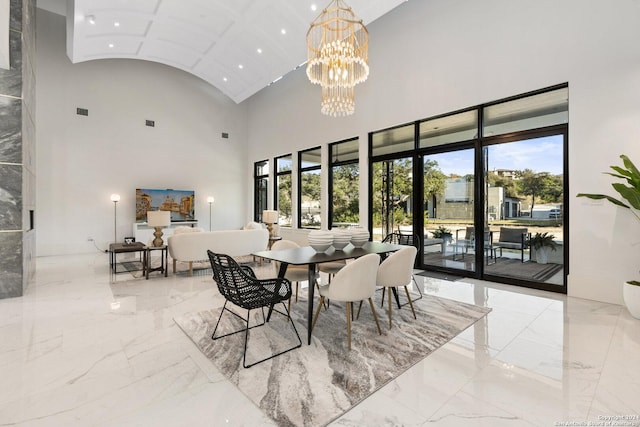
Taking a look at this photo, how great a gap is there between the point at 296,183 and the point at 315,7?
15.0ft

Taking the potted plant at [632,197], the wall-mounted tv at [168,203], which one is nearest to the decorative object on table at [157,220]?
the wall-mounted tv at [168,203]

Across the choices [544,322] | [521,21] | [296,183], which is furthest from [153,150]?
[544,322]

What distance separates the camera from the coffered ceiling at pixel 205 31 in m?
5.56

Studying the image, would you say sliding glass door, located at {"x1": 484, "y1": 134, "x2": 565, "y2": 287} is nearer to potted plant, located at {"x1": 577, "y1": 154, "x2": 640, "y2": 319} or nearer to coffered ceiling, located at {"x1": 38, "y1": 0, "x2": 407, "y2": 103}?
potted plant, located at {"x1": 577, "y1": 154, "x2": 640, "y2": 319}


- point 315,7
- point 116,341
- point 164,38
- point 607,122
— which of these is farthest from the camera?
point 164,38

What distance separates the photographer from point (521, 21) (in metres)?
4.60

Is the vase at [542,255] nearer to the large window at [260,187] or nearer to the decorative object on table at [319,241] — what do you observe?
the decorative object on table at [319,241]

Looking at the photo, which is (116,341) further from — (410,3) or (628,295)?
(410,3)

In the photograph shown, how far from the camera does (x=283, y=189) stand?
31.7ft

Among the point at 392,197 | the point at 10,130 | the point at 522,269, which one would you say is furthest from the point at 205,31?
the point at 522,269

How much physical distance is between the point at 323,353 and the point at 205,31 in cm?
689

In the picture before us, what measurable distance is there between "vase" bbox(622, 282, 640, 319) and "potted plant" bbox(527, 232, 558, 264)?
43.6 inches

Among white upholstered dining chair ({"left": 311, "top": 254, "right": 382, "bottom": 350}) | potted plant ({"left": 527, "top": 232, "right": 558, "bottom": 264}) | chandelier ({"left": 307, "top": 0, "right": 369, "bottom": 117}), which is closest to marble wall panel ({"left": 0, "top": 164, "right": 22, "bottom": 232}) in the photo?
chandelier ({"left": 307, "top": 0, "right": 369, "bottom": 117})

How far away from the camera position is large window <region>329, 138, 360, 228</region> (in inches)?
286
